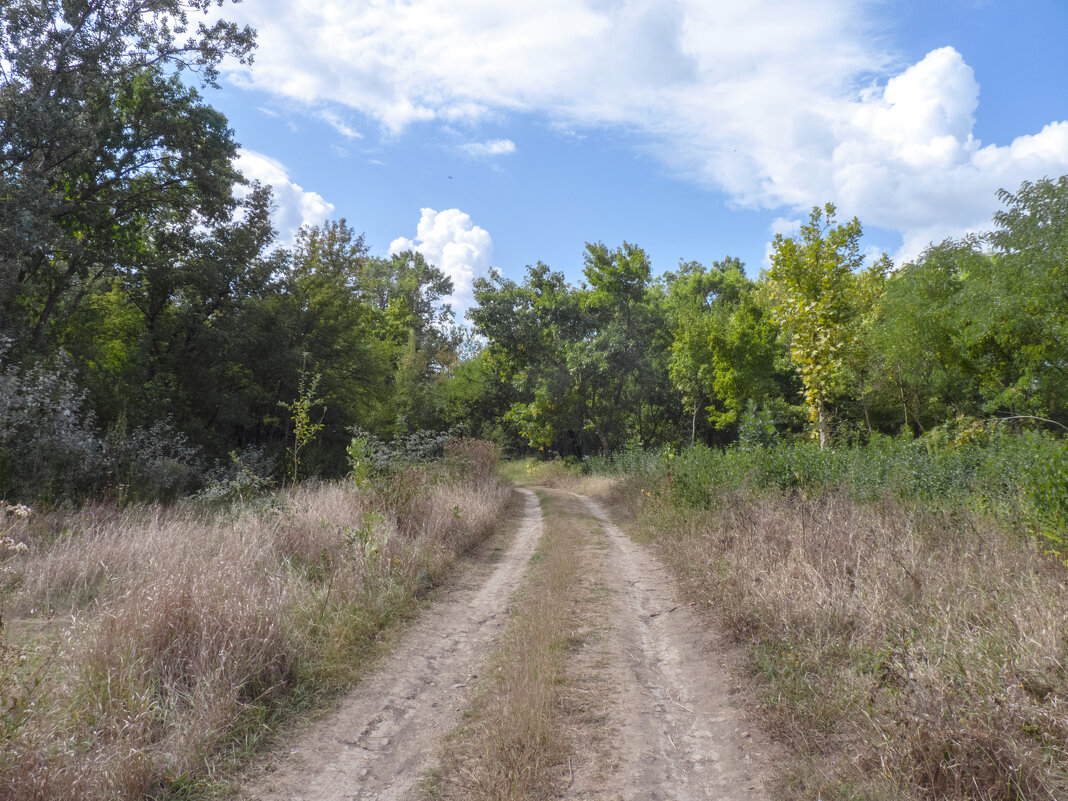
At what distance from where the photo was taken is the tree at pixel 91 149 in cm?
1271

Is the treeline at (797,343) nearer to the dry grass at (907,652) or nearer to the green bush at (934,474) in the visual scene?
the green bush at (934,474)

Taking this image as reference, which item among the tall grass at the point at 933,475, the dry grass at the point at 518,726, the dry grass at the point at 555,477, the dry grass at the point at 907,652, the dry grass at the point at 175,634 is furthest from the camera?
the dry grass at the point at 555,477

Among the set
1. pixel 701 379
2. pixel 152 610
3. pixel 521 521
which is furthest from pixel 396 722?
pixel 701 379

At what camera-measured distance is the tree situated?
12.7 metres

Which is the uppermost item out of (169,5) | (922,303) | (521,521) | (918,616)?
(169,5)

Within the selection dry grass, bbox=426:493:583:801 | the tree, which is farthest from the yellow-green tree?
the tree

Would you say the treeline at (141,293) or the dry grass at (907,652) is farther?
the treeline at (141,293)

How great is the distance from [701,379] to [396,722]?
22522 mm

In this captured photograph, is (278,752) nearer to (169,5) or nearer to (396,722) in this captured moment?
(396,722)

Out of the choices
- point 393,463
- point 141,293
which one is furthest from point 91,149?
point 393,463

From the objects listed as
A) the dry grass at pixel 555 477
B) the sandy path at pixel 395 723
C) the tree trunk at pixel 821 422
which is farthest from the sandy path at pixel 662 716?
the dry grass at pixel 555 477

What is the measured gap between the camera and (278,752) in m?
3.48

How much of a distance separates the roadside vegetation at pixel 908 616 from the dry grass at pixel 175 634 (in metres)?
3.34

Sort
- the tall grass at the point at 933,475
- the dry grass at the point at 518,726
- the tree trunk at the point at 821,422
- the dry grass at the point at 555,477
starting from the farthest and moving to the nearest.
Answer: the dry grass at the point at 555,477 < the tree trunk at the point at 821,422 < the tall grass at the point at 933,475 < the dry grass at the point at 518,726
